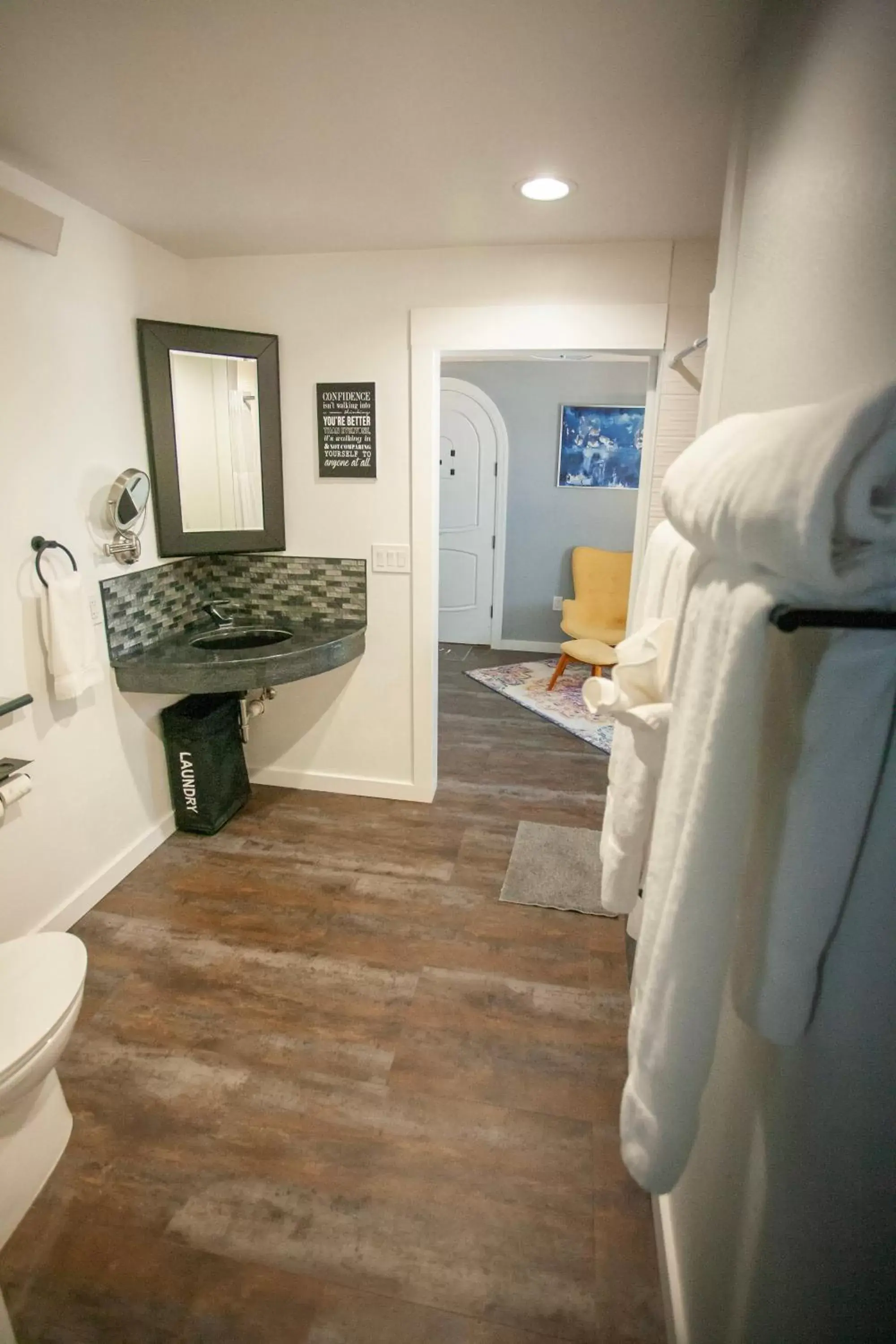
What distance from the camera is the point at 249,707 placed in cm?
309

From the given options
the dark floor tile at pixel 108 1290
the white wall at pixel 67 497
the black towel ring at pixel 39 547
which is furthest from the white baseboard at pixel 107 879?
the black towel ring at pixel 39 547

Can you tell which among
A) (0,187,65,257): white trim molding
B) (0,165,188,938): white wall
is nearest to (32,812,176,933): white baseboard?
(0,165,188,938): white wall

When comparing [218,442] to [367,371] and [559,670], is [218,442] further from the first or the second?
[559,670]

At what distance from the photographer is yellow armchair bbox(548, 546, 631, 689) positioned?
475cm

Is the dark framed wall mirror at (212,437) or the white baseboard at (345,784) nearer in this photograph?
the dark framed wall mirror at (212,437)

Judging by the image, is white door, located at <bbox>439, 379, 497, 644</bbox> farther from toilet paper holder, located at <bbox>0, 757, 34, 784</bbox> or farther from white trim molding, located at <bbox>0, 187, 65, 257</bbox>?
toilet paper holder, located at <bbox>0, 757, 34, 784</bbox>

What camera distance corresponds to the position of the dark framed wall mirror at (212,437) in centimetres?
261

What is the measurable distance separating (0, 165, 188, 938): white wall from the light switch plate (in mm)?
896

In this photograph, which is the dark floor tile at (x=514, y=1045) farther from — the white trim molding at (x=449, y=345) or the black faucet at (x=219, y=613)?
the black faucet at (x=219, y=613)

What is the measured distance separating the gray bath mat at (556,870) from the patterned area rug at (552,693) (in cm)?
94

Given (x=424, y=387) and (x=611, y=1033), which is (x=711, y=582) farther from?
(x=424, y=387)

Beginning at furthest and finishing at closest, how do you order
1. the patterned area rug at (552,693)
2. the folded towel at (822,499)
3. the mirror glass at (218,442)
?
1. the patterned area rug at (552,693)
2. the mirror glass at (218,442)
3. the folded towel at (822,499)

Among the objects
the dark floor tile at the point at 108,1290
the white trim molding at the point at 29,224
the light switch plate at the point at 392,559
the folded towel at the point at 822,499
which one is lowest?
the dark floor tile at the point at 108,1290

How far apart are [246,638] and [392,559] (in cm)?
72
